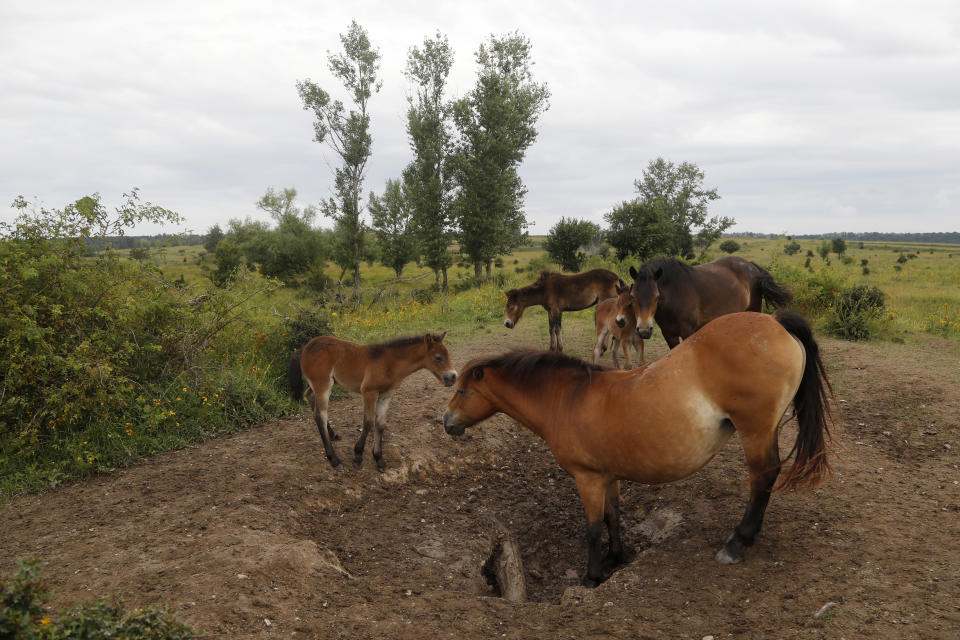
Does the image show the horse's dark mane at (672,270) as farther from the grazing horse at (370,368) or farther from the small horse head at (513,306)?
the small horse head at (513,306)

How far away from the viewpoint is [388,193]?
43.1 metres

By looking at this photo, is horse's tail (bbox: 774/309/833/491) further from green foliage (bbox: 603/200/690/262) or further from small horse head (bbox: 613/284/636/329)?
green foliage (bbox: 603/200/690/262)

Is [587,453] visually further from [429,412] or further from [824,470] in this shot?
[429,412]

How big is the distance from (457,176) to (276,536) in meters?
28.4

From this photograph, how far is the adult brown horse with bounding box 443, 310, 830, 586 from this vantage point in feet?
12.9

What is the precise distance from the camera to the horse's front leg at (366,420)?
641 centimetres

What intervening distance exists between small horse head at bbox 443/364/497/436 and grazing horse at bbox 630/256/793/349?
3.44 metres

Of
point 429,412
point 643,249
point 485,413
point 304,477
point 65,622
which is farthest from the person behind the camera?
point 643,249

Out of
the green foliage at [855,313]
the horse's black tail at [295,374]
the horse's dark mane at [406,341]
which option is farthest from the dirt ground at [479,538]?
the green foliage at [855,313]

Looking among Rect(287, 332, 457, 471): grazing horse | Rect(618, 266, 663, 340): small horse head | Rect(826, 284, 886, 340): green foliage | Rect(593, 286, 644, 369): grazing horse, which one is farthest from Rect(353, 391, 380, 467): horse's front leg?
Rect(826, 284, 886, 340): green foliage

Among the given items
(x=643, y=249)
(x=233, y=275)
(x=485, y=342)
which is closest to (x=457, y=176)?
(x=643, y=249)

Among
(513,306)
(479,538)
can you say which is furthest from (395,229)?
(479,538)

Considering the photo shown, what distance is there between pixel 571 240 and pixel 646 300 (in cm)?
2332

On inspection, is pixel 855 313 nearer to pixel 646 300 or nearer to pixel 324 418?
pixel 646 300
